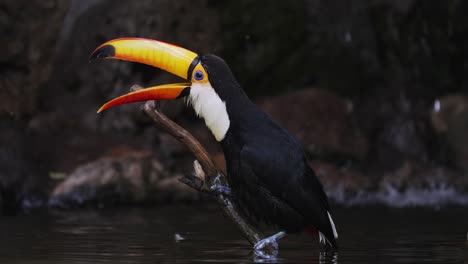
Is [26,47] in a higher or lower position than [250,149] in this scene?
higher

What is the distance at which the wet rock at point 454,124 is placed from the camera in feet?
67.5

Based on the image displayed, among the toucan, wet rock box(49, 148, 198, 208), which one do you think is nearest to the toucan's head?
the toucan

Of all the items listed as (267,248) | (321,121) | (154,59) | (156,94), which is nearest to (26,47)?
(321,121)

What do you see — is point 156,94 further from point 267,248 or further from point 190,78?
point 267,248

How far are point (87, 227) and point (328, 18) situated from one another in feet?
33.7

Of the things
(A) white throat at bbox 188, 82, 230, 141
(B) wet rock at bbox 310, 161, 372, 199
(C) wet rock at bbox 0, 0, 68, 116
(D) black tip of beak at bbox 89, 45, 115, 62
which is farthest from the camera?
(B) wet rock at bbox 310, 161, 372, 199

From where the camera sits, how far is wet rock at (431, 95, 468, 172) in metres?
20.6

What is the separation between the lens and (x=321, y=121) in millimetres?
20500

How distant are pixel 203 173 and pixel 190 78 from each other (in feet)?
3.24

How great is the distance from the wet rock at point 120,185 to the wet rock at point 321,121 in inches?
136

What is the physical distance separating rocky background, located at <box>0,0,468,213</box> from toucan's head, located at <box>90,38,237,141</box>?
7.37 m

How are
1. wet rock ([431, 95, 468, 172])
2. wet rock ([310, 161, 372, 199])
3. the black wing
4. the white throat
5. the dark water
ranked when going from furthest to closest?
wet rock ([431, 95, 468, 172]) → wet rock ([310, 161, 372, 199]) → the white throat → the black wing → the dark water

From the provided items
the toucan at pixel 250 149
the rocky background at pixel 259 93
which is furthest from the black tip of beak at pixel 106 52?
the rocky background at pixel 259 93

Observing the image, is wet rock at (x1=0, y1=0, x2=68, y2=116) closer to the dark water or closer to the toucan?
the dark water
